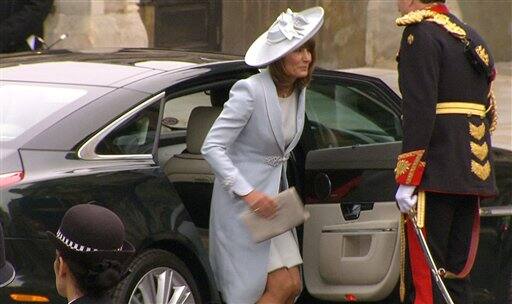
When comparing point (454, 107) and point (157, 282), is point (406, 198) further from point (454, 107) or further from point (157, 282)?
point (157, 282)

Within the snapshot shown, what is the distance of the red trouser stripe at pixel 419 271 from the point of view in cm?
624

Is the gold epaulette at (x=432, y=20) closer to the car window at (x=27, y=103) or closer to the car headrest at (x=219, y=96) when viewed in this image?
the car headrest at (x=219, y=96)

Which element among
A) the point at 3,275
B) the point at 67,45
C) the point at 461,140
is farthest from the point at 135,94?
the point at 67,45

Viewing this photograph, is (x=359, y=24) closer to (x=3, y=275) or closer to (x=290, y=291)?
(x=290, y=291)

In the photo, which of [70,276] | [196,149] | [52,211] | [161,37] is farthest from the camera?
[161,37]

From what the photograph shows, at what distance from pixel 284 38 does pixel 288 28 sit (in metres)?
0.06

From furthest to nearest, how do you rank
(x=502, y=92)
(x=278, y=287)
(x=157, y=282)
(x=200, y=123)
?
(x=502, y=92), (x=200, y=123), (x=278, y=287), (x=157, y=282)

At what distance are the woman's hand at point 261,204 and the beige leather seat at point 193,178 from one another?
69 centimetres

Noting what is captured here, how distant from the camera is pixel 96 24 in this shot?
539 inches

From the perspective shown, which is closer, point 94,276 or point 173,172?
point 94,276

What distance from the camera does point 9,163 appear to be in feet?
19.0

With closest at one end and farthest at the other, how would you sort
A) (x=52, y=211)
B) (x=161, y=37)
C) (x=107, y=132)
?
(x=52, y=211) → (x=107, y=132) → (x=161, y=37)

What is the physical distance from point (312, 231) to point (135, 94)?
1.13 metres

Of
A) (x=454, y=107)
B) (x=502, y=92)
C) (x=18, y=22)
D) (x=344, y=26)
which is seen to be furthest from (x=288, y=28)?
(x=344, y=26)
